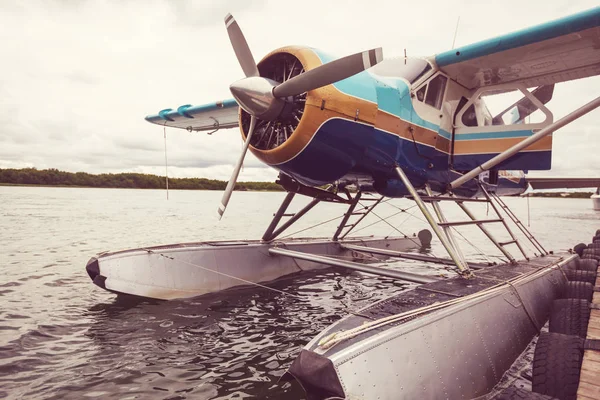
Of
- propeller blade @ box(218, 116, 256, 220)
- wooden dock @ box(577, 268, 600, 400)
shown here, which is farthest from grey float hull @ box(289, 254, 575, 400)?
propeller blade @ box(218, 116, 256, 220)

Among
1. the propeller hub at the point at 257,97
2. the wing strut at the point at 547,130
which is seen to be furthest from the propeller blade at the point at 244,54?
the wing strut at the point at 547,130

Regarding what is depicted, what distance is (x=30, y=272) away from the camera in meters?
8.49

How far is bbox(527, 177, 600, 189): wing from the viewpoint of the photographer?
10534mm

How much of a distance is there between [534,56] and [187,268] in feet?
21.8

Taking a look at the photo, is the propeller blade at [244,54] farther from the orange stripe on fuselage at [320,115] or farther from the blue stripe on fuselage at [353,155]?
the blue stripe on fuselage at [353,155]

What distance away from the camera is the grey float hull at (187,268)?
6.00 m

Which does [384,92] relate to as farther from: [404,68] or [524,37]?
[524,37]

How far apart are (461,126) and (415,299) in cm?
379

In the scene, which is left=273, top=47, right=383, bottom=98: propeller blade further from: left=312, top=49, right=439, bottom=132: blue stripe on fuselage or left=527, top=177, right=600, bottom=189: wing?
left=527, top=177, right=600, bottom=189: wing

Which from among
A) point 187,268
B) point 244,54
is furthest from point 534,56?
point 187,268

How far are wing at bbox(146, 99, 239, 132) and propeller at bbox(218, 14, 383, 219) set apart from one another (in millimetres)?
3413

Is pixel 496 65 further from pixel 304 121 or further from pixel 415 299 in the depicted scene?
pixel 415 299

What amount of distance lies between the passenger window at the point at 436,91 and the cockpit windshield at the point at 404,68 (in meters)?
0.29

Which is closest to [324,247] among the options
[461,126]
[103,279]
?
[461,126]
